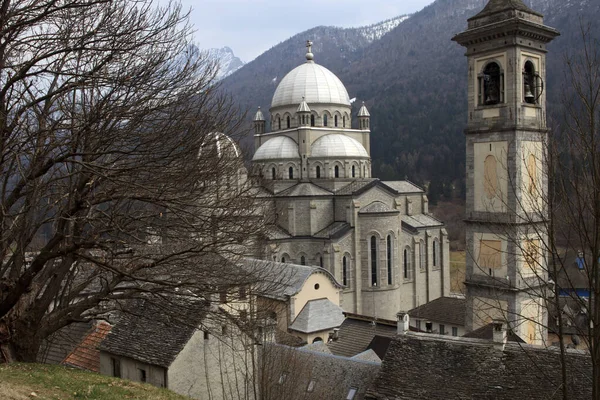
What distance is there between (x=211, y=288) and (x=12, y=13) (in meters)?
5.34

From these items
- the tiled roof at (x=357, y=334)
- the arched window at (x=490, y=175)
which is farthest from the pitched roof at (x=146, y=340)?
the arched window at (x=490, y=175)

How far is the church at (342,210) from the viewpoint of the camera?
3406 cm

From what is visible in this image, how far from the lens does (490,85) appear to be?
71.5ft

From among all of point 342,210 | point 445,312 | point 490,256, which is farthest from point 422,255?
point 490,256

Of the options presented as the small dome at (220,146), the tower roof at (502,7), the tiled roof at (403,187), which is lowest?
the small dome at (220,146)

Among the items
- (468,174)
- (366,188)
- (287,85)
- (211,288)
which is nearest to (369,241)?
(366,188)

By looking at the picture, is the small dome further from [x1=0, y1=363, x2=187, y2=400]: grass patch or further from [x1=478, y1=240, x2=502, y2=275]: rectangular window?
[x1=478, y1=240, x2=502, y2=275]: rectangular window

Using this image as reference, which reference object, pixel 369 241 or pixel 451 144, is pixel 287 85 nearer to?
pixel 369 241

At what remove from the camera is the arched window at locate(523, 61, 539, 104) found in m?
21.4

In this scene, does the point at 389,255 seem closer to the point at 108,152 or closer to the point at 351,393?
the point at 351,393

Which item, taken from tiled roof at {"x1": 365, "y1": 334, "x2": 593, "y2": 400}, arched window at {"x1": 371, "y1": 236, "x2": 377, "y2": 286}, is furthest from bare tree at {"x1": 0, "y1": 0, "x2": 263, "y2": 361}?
arched window at {"x1": 371, "y1": 236, "x2": 377, "y2": 286}

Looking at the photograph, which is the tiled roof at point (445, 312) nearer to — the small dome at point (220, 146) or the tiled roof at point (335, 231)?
the tiled roof at point (335, 231)

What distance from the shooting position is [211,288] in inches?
393

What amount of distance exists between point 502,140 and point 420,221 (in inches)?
778
